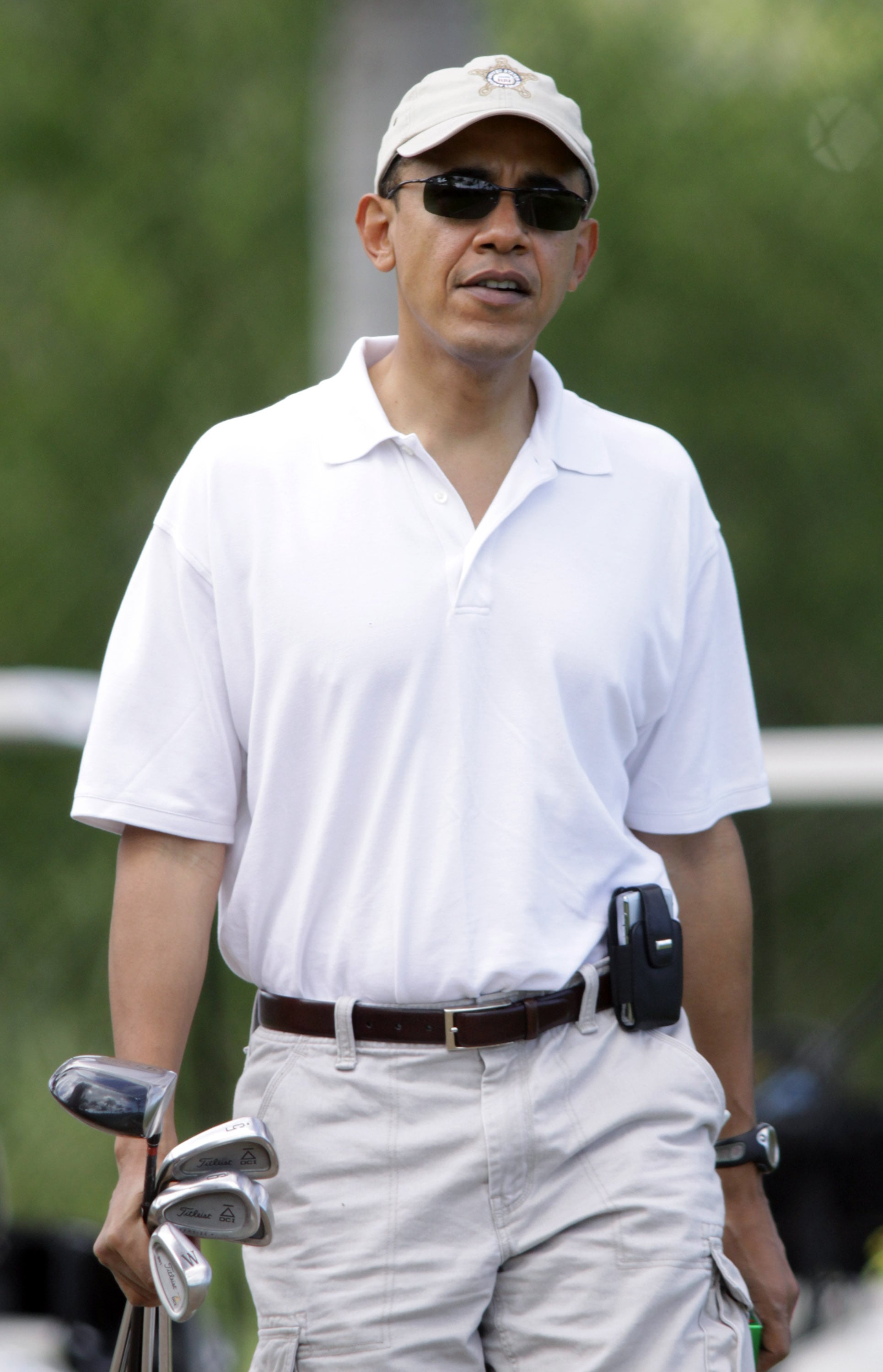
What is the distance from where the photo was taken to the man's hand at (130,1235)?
185 cm

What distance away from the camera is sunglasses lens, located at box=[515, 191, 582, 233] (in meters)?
2.06

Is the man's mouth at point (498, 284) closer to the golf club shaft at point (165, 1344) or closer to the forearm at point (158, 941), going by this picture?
the forearm at point (158, 941)

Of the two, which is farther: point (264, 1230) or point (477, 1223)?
point (477, 1223)

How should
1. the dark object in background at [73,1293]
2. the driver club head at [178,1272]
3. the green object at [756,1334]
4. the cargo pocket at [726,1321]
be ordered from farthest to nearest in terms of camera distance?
the dark object in background at [73,1293]
the green object at [756,1334]
the cargo pocket at [726,1321]
the driver club head at [178,1272]

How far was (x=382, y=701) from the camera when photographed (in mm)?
1935

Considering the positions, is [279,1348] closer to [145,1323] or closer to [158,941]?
[145,1323]

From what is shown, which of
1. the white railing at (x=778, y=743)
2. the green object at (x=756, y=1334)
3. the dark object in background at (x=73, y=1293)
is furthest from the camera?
the white railing at (x=778, y=743)

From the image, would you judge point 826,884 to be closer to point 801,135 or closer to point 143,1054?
point 801,135

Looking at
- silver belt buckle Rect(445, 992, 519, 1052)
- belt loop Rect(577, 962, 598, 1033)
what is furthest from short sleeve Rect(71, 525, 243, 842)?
belt loop Rect(577, 962, 598, 1033)

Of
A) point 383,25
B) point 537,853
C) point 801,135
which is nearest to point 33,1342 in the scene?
point 537,853

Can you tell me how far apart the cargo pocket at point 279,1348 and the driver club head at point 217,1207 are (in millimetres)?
184

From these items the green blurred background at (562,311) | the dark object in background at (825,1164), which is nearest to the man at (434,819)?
the dark object in background at (825,1164)

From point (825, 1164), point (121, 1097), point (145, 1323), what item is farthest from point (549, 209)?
point (825, 1164)

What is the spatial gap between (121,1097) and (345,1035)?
0.27m
